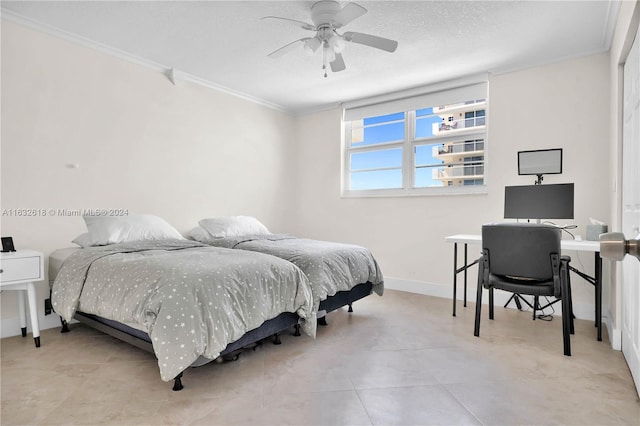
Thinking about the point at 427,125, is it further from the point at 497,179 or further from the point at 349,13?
the point at 349,13

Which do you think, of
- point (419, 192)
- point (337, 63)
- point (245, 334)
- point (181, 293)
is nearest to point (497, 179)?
point (419, 192)

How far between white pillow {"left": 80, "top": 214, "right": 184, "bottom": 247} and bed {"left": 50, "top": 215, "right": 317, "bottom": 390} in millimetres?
93

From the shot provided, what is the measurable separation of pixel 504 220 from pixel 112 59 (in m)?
4.10

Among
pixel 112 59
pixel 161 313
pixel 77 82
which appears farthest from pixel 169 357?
pixel 112 59

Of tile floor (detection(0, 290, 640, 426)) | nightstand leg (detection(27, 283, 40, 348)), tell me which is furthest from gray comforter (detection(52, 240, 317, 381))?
tile floor (detection(0, 290, 640, 426))

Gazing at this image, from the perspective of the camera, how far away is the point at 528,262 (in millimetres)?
2574

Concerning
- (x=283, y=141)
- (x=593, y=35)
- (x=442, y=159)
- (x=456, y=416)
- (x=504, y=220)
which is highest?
(x=593, y=35)

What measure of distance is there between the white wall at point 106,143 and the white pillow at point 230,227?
12.3 inches

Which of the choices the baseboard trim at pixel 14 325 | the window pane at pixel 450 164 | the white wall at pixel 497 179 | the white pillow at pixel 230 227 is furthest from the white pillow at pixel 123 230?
the window pane at pixel 450 164

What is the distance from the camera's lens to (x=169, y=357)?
6.04ft

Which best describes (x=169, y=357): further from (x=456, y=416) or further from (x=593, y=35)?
(x=593, y=35)

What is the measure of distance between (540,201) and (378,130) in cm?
223

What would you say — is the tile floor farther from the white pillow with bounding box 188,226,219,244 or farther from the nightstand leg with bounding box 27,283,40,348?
the white pillow with bounding box 188,226,219,244

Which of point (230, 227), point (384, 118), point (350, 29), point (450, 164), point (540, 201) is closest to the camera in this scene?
point (350, 29)
